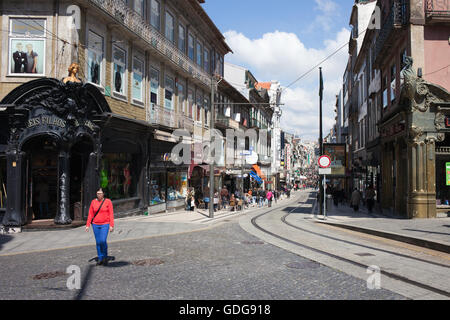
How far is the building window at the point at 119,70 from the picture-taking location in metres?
18.6

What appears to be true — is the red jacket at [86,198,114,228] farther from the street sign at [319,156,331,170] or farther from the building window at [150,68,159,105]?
the building window at [150,68,159,105]

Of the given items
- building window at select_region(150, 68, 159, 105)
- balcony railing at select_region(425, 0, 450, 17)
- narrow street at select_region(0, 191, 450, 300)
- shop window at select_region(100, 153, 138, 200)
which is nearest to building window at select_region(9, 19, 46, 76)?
shop window at select_region(100, 153, 138, 200)

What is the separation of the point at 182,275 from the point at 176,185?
19.0m

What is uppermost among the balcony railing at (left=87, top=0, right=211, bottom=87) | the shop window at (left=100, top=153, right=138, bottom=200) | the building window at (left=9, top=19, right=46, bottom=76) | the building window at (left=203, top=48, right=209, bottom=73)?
the building window at (left=203, top=48, right=209, bottom=73)

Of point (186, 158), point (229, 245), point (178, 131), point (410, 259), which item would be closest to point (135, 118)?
point (178, 131)

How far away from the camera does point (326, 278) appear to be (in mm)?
7277

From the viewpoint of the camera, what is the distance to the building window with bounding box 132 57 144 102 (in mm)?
20438

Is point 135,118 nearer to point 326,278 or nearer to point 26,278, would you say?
point 26,278

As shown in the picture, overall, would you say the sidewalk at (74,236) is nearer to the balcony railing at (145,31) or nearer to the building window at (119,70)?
the building window at (119,70)

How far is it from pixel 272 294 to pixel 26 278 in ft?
15.0

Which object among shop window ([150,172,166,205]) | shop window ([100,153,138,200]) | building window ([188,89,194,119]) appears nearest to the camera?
shop window ([100,153,138,200])

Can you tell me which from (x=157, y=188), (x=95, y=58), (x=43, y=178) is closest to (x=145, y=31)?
(x=95, y=58)

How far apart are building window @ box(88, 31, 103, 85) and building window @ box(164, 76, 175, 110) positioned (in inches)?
276

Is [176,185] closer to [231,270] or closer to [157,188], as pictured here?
[157,188]
